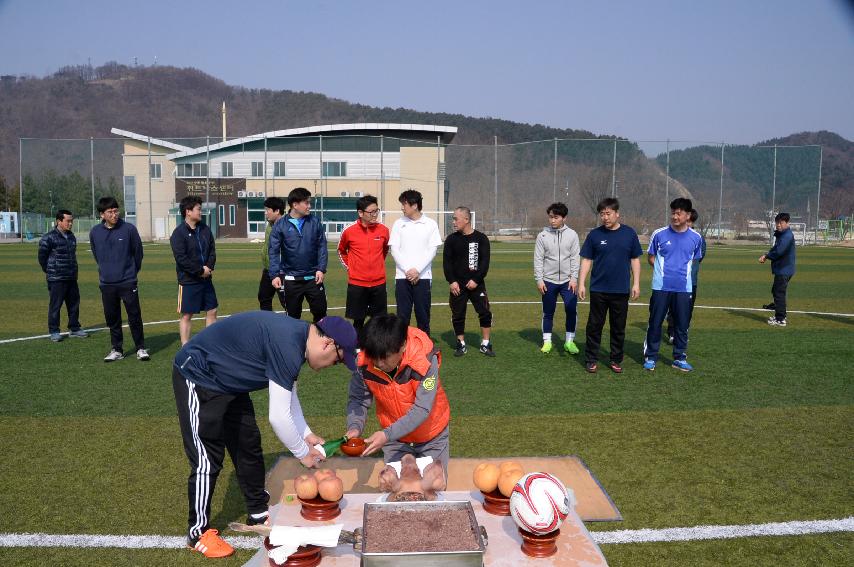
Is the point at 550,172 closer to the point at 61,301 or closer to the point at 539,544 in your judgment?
the point at 61,301

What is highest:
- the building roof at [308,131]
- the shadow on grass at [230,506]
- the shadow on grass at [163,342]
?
the building roof at [308,131]

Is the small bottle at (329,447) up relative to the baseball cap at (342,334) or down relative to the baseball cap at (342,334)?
down

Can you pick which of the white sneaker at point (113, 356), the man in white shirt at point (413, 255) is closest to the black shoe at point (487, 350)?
the man in white shirt at point (413, 255)

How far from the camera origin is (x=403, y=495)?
150 inches

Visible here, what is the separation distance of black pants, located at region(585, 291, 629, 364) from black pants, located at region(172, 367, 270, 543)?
5.53 m

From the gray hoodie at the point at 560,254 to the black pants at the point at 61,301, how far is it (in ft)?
25.2

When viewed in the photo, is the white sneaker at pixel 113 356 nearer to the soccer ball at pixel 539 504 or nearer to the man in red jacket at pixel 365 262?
the man in red jacket at pixel 365 262

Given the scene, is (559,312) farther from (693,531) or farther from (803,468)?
(693,531)

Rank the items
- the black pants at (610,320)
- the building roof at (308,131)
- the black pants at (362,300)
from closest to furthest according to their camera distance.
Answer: the black pants at (610,320)
the black pants at (362,300)
the building roof at (308,131)

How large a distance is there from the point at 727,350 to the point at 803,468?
199 inches

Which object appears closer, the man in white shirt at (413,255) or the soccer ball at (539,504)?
the soccer ball at (539,504)

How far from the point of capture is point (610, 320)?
8.92 meters

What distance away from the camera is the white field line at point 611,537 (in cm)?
441

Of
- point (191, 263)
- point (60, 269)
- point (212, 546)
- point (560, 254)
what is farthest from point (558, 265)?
point (60, 269)
